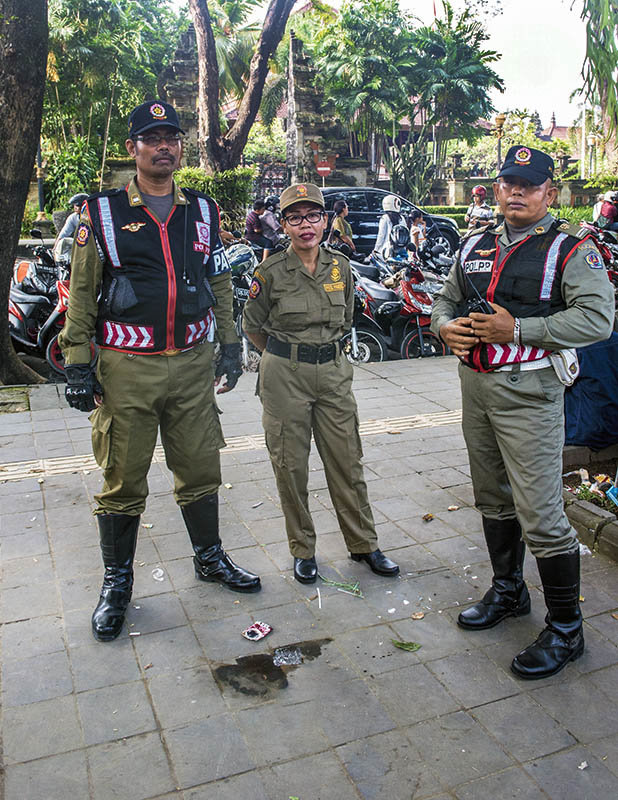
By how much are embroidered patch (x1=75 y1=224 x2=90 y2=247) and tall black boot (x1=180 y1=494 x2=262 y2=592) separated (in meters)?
1.35

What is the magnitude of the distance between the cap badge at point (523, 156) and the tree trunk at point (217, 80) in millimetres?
13514

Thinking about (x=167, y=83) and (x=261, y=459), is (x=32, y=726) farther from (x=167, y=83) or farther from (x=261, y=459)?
(x=167, y=83)

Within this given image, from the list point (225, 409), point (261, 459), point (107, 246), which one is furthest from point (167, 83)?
point (107, 246)

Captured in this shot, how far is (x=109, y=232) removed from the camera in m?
3.39

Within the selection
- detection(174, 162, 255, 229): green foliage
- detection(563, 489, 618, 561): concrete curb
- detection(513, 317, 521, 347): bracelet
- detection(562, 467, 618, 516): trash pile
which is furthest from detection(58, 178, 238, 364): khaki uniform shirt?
detection(174, 162, 255, 229): green foliage

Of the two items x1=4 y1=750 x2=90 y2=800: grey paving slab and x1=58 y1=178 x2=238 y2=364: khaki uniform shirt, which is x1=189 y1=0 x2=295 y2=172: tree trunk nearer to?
x1=58 y1=178 x2=238 y2=364: khaki uniform shirt

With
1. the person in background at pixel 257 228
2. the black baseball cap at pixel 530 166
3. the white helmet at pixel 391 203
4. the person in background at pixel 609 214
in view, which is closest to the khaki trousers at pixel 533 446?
the black baseball cap at pixel 530 166

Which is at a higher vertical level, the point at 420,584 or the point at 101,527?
the point at 101,527

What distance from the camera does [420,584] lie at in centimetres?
392

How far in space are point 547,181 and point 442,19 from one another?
1425 inches

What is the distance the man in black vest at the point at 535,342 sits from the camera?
10.0 ft

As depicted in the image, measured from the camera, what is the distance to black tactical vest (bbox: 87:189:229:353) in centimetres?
342

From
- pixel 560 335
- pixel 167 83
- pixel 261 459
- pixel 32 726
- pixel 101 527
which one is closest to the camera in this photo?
pixel 32 726

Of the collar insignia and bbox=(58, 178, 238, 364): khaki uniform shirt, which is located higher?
the collar insignia
